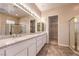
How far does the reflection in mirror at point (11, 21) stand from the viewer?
53.9 inches

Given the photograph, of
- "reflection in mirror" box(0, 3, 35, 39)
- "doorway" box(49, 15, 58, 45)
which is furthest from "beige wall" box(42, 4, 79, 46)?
"reflection in mirror" box(0, 3, 35, 39)

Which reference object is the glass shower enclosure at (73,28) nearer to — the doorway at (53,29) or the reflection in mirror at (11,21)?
the doorway at (53,29)

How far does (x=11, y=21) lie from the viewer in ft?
5.05

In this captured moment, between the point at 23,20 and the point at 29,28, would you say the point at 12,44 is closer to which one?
the point at 23,20

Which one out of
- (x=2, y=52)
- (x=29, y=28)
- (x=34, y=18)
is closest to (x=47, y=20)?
(x=34, y=18)

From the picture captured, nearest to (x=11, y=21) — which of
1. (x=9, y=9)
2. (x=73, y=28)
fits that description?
(x=9, y=9)

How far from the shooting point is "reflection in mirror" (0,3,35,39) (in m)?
1.37

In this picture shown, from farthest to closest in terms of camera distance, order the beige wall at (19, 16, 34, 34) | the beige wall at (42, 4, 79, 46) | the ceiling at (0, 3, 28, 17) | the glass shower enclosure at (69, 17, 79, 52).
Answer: the glass shower enclosure at (69, 17, 79, 52) → the beige wall at (42, 4, 79, 46) → the beige wall at (19, 16, 34, 34) → the ceiling at (0, 3, 28, 17)

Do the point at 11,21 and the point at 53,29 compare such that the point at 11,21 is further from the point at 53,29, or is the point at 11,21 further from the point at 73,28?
the point at 73,28

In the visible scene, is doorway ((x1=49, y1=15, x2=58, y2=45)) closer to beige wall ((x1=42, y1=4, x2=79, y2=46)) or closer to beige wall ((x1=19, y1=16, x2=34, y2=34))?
beige wall ((x1=42, y1=4, x2=79, y2=46))

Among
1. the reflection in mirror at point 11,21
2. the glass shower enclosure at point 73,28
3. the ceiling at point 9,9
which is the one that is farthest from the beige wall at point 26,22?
the glass shower enclosure at point 73,28

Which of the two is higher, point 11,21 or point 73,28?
point 11,21

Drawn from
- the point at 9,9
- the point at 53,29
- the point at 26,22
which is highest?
the point at 9,9

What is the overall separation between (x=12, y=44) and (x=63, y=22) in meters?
1.24
